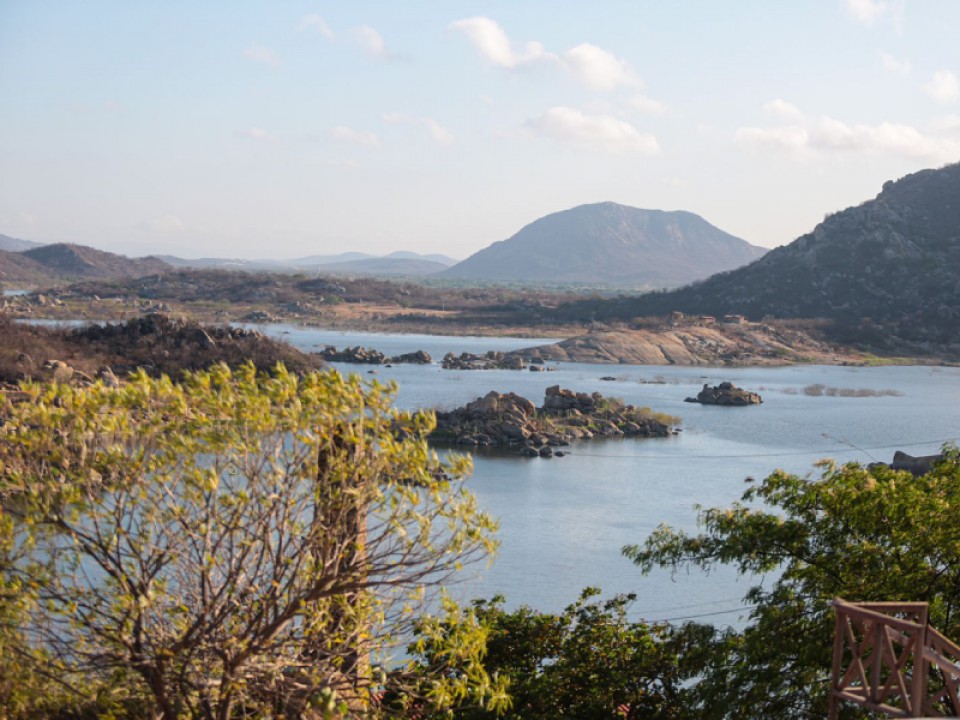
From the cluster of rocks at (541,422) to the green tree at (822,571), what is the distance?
28426 mm

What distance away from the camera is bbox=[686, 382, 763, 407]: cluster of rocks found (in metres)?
57.2

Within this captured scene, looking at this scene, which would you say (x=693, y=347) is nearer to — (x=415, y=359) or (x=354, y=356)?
(x=415, y=359)

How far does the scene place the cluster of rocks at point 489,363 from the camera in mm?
72750

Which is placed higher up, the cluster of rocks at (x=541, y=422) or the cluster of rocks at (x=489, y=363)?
the cluster of rocks at (x=489, y=363)

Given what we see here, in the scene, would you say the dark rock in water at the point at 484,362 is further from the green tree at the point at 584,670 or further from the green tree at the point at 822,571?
the green tree at the point at 822,571

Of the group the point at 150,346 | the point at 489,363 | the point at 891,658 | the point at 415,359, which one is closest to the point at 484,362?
the point at 489,363

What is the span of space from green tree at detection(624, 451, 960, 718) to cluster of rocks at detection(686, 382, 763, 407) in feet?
151

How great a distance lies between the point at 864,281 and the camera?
99.9m

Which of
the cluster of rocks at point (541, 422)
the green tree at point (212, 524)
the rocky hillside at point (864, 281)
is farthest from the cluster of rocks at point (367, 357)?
the green tree at point (212, 524)

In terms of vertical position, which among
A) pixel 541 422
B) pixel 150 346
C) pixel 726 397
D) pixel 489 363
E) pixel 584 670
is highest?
pixel 150 346

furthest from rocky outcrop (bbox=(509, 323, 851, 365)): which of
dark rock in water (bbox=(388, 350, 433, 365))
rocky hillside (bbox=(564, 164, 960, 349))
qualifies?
dark rock in water (bbox=(388, 350, 433, 365))

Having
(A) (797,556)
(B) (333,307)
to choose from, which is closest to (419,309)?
(B) (333,307)

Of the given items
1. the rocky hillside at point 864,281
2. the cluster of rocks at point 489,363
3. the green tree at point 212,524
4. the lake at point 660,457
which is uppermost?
the rocky hillside at point 864,281

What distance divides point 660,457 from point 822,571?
1163 inches
